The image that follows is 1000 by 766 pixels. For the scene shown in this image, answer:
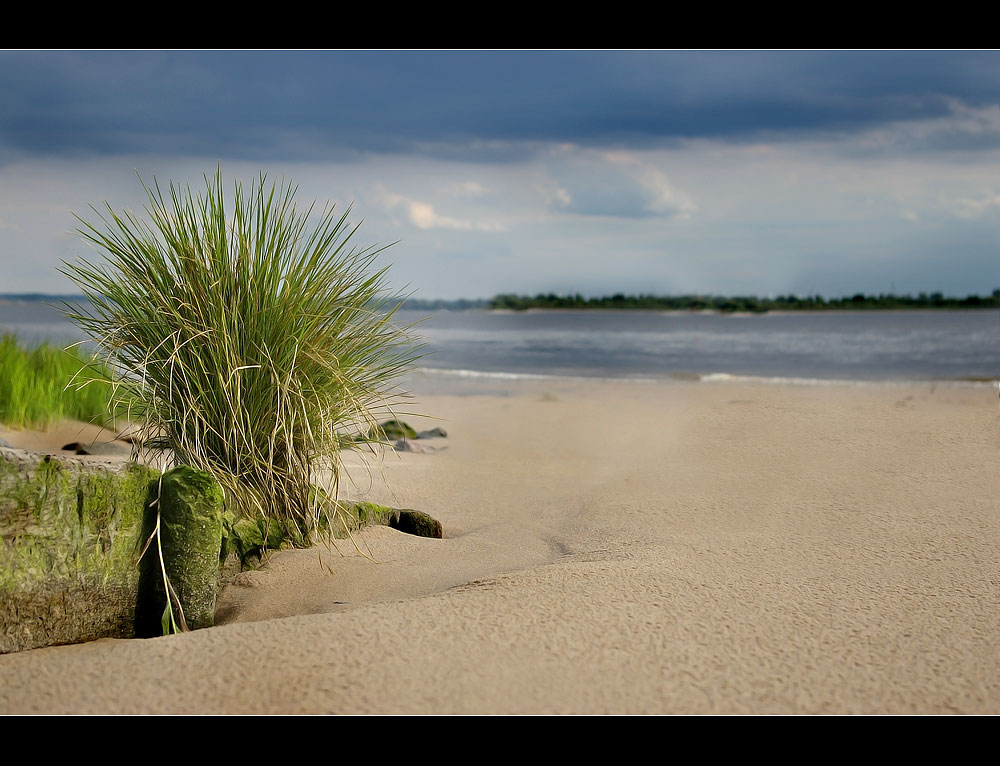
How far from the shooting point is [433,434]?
753 cm

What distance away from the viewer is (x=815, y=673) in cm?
Answer: 221

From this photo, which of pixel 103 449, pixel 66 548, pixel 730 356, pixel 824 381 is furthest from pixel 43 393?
pixel 730 356

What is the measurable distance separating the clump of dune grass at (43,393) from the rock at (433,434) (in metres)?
2.58

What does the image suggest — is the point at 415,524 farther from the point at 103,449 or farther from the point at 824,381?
the point at 824,381

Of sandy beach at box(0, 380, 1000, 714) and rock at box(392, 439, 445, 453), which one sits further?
rock at box(392, 439, 445, 453)

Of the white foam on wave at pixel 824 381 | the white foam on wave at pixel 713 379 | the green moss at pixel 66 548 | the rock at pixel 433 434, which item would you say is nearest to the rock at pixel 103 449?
the rock at pixel 433 434

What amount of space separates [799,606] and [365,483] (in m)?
2.91

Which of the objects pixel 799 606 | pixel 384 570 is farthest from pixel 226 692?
pixel 799 606

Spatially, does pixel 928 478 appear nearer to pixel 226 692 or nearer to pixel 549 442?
pixel 549 442

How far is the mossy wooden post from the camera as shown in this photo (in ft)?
8.94

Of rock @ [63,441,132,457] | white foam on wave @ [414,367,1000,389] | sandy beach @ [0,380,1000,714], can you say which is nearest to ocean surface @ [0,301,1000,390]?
white foam on wave @ [414,367,1000,389]

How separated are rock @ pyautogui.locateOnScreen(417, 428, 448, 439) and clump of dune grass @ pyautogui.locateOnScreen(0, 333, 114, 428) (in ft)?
8.47

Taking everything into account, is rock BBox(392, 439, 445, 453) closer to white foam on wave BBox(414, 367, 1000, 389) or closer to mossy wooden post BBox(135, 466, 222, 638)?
mossy wooden post BBox(135, 466, 222, 638)

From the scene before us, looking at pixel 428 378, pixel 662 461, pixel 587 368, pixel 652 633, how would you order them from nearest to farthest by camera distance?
pixel 652 633 → pixel 662 461 → pixel 428 378 → pixel 587 368
